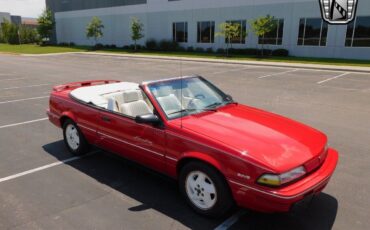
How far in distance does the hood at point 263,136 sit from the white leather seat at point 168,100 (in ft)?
0.96

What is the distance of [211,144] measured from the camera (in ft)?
11.9

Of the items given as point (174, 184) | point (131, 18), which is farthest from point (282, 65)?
point (131, 18)

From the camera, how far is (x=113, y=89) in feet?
20.3

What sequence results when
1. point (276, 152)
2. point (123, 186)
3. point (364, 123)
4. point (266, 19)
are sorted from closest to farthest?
point (276, 152) → point (123, 186) → point (364, 123) → point (266, 19)

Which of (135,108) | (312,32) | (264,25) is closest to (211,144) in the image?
(135,108)

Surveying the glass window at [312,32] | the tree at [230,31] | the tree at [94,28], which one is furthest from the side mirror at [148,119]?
the tree at [94,28]

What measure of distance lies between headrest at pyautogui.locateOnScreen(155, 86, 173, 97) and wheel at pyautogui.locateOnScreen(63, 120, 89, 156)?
194cm

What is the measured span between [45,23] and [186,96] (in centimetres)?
6037

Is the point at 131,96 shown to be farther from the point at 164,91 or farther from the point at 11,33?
the point at 11,33

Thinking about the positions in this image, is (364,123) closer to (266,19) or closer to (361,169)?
(361,169)

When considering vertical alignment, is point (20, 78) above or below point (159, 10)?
below

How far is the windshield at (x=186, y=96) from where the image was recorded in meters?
4.42

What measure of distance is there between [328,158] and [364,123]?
15.9ft

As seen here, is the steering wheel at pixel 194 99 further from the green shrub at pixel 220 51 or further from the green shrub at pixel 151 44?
the green shrub at pixel 151 44
